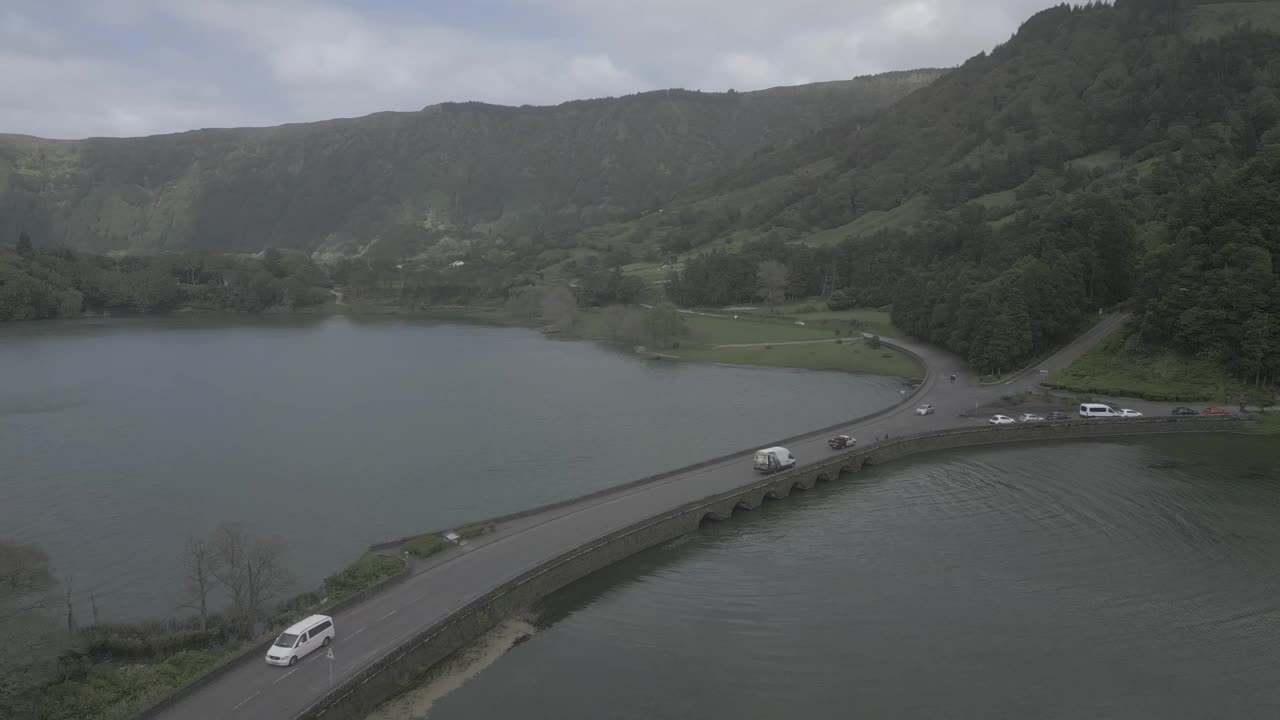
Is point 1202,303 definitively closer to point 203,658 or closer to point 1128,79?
point 203,658

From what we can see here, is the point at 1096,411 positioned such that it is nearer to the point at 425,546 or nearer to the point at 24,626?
the point at 425,546

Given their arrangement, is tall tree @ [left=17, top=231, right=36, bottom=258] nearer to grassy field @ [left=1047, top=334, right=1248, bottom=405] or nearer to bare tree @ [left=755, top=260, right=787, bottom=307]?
bare tree @ [left=755, top=260, right=787, bottom=307]

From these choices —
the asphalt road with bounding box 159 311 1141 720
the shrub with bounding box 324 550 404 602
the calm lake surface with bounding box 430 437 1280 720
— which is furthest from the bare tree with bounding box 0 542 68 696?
the calm lake surface with bounding box 430 437 1280 720

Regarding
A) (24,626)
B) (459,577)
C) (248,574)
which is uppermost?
(24,626)

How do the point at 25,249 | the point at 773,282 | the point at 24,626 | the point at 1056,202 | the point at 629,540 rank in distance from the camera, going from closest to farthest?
the point at 24,626 < the point at 629,540 < the point at 1056,202 < the point at 773,282 < the point at 25,249

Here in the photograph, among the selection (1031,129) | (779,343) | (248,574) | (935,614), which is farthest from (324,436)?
(1031,129)

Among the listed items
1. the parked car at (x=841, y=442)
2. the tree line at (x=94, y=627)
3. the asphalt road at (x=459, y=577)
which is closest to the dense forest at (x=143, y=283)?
the tree line at (x=94, y=627)

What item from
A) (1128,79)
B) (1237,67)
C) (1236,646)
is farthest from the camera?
(1128,79)

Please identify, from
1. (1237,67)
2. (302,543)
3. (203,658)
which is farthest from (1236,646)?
(1237,67)
